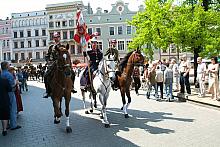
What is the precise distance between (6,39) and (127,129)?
273 ft

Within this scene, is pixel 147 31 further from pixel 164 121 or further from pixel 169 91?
pixel 164 121

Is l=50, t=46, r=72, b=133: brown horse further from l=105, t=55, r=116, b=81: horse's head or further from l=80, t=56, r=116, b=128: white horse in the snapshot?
l=105, t=55, r=116, b=81: horse's head

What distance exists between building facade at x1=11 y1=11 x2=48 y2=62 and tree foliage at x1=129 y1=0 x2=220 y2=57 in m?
61.9

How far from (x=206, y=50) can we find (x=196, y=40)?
3.29 ft

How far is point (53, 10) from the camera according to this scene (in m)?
76.6

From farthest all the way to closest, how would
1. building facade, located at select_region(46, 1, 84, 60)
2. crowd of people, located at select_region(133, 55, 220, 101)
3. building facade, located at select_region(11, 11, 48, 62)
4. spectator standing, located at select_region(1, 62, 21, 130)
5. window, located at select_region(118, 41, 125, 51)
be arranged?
building facade, located at select_region(11, 11, 48, 62)
building facade, located at select_region(46, 1, 84, 60)
window, located at select_region(118, 41, 125, 51)
crowd of people, located at select_region(133, 55, 220, 101)
spectator standing, located at select_region(1, 62, 21, 130)

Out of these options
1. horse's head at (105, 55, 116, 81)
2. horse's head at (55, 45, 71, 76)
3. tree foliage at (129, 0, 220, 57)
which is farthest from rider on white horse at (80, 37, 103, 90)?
tree foliage at (129, 0, 220, 57)

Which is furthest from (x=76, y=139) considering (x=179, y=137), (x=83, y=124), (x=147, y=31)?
(x=147, y=31)

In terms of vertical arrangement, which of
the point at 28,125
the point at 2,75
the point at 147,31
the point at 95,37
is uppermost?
the point at 147,31

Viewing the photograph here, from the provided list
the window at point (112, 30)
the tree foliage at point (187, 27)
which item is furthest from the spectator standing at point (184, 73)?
the window at point (112, 30)

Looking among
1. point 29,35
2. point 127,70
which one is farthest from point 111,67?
point 29,35

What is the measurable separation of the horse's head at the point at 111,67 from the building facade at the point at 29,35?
238 ft

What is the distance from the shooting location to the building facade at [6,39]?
279ft

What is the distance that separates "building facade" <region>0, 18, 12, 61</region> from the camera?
8499cm
